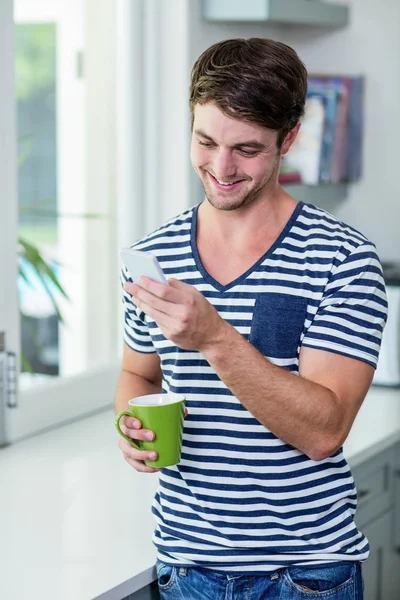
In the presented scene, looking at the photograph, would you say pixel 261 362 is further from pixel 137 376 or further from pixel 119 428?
pixel 137 376

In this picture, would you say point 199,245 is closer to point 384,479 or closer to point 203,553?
point 203,553

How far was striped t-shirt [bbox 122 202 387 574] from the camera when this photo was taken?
4.15 feet

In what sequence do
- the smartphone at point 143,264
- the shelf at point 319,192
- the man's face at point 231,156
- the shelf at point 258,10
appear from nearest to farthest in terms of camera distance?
the smartphone at point 143,264, the man's face at point 231,156, the shelf at point 258,10, the shelf at point 319,192

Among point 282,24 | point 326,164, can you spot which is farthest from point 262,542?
point 282,24

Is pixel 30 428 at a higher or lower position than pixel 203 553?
lower

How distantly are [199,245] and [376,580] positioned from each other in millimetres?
1202

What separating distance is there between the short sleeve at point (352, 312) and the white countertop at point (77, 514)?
18.8 inches

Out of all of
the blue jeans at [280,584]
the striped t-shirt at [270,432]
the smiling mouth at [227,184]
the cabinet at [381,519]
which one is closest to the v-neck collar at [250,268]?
the striped t-shirt at [270,432]

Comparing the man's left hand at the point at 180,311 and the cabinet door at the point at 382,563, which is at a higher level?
the man's left hand at the point at 180,311

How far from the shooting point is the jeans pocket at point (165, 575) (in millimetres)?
1377

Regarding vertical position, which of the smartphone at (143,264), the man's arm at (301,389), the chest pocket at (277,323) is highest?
the smartphone at (143,264)

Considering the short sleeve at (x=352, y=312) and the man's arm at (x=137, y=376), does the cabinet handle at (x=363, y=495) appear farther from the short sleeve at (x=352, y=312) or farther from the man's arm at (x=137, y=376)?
the short sleeve at (x=352, y=312)

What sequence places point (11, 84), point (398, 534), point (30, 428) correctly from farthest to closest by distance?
point (398, 534) < point (30, 428) < point (11, 84)

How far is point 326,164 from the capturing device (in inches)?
109
